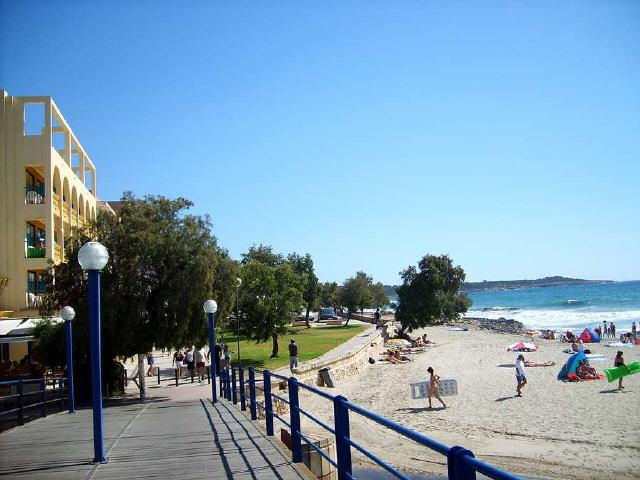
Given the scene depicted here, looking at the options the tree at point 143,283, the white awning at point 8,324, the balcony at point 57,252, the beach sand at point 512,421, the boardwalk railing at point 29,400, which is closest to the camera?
the boardwalk railing at point 29,400

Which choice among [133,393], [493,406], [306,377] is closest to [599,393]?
[493,406]

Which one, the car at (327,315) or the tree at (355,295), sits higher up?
the tree at (355,295)

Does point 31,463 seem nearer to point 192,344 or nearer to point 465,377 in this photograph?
point 192,344

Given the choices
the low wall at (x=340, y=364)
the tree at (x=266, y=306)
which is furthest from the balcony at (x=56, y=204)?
the low wall at (x=340, y=364)

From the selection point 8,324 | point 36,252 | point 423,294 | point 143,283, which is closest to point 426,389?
point 143,283

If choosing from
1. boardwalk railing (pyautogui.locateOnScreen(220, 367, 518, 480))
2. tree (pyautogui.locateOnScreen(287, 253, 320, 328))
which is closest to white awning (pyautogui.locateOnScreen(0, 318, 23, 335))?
boardwalk railing (pyautogui.locateOnScreen(220, 367, 518, 480))

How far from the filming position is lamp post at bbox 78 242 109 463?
25.4 ft

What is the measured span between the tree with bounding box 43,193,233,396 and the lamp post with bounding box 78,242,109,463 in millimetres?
10088

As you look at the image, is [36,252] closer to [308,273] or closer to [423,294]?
[423,294]

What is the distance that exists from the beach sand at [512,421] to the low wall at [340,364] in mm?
726

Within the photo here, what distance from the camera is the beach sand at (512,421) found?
14.4 metres

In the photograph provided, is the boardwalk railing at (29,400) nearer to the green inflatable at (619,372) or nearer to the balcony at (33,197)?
the balcony at (33,197)

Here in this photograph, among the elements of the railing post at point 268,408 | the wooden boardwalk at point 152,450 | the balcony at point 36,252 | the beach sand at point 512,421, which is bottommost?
the beach sand at point 512,421

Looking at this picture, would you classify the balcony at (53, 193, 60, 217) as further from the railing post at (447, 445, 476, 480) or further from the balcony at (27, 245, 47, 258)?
the railing post at (447, 445, 476, 480)
